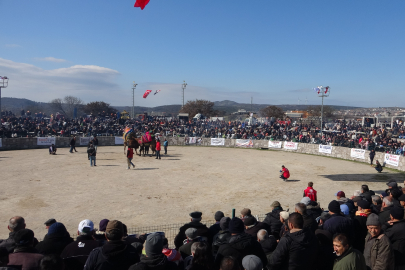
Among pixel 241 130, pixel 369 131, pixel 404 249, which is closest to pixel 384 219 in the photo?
pixel 404 249

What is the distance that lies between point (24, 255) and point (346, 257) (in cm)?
417

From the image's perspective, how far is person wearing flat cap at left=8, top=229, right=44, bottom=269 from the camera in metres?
3.56

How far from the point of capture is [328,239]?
4.70 metres

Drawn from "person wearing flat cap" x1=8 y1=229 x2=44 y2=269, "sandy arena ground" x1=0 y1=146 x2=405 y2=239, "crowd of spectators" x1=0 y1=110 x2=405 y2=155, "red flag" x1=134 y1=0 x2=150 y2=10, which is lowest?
"sandy arena ground" x1=0 y1=146 x2=405 y2=239

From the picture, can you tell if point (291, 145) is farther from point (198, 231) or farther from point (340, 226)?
point (198, 231)

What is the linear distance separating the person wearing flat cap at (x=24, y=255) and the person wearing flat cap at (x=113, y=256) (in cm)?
65

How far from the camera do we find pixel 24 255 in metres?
3.67

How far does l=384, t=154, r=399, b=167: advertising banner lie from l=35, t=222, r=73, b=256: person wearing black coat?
22.8m

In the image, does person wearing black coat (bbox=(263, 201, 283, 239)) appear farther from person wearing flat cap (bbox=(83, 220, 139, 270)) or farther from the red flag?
the red flag

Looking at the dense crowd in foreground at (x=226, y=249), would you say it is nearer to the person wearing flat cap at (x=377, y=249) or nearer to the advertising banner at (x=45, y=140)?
the person wearing flat cap at (x=377, y=249)

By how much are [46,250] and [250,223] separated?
10.8 feet

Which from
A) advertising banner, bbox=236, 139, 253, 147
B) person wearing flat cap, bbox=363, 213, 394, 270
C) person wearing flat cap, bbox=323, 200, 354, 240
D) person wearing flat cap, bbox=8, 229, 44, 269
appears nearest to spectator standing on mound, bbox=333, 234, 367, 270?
person wearing flat cap, bbox=363, 213, 394, 270

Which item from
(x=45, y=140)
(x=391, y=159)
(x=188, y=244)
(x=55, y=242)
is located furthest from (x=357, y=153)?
(x=45, y=140)

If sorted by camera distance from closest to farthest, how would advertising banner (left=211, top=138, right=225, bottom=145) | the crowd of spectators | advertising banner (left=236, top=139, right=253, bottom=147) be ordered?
the crowd of spectators → advertising banner (left=236, top=139, right=253, bottom=147) → advertising banner (left=211, top=138, right=225, bottom=145)
